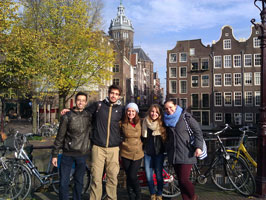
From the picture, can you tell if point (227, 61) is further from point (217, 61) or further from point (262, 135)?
point (262, 135)

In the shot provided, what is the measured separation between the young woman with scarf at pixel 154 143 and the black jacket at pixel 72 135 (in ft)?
3.19

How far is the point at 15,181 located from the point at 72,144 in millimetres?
1490

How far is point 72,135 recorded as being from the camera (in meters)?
3.64

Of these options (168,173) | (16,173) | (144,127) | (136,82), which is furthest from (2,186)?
(136,82)

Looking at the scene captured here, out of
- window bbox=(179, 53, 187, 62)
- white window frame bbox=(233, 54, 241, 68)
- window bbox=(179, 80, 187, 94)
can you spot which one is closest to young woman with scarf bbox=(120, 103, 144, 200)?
window bbox=(179, 80, 187, 94)

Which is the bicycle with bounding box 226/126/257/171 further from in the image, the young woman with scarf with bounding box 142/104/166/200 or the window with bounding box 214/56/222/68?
the window with bounding box 214/56/222/68

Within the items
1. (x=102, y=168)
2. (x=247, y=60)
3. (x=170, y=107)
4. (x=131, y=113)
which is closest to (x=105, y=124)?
(x=131, y=113)

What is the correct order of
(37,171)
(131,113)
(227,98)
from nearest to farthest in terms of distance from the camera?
1. (131,113)
2. (37,171)
3. (227,98)

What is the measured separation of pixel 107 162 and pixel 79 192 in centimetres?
62

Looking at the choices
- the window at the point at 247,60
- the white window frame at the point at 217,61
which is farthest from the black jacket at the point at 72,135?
the window at the point at 247,60

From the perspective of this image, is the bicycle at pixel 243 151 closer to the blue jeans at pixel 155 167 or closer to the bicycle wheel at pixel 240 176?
the bicycle wheel at pixel 240 176

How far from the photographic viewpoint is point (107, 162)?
376 cm

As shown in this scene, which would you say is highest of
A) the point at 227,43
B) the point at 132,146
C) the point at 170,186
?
the point at 227,43

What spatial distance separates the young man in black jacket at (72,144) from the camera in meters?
3.64
